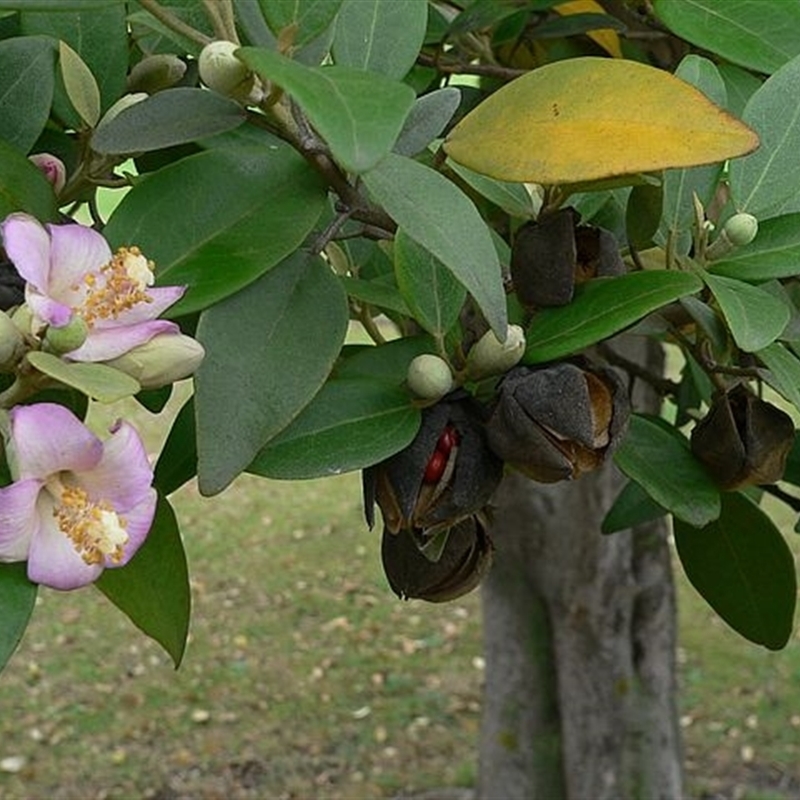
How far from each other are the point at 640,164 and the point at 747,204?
17 centimetres

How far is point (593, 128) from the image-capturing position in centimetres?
47

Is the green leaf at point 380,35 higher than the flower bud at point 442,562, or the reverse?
the green leaf at point 380,35

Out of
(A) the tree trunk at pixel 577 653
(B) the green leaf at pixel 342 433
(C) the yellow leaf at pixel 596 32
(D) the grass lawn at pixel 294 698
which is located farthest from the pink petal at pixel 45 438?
(D) the grass lawn at pixel 294 698

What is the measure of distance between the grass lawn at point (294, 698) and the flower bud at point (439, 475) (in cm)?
220

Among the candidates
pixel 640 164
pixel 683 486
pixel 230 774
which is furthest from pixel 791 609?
pixel 230 774

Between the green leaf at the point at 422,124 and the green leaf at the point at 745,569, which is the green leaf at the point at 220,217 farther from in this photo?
the green leaf at the point at 745,569

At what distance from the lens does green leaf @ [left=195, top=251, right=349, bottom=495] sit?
0.46m

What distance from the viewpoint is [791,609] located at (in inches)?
31.6

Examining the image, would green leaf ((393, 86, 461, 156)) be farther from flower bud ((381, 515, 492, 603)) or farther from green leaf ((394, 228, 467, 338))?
flower bud ((381, 515, 492, 603))

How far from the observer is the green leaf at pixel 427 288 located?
0.56m

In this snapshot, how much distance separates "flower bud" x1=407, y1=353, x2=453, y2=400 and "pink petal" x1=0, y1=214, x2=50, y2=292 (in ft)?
0.51

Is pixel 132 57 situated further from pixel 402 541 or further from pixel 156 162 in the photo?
pixel 402 541

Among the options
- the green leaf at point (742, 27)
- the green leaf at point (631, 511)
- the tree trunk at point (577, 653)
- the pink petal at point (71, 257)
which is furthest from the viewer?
the tree trunk at point (577, 653)

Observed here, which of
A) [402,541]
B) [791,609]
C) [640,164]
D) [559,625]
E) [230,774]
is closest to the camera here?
[640,164]
